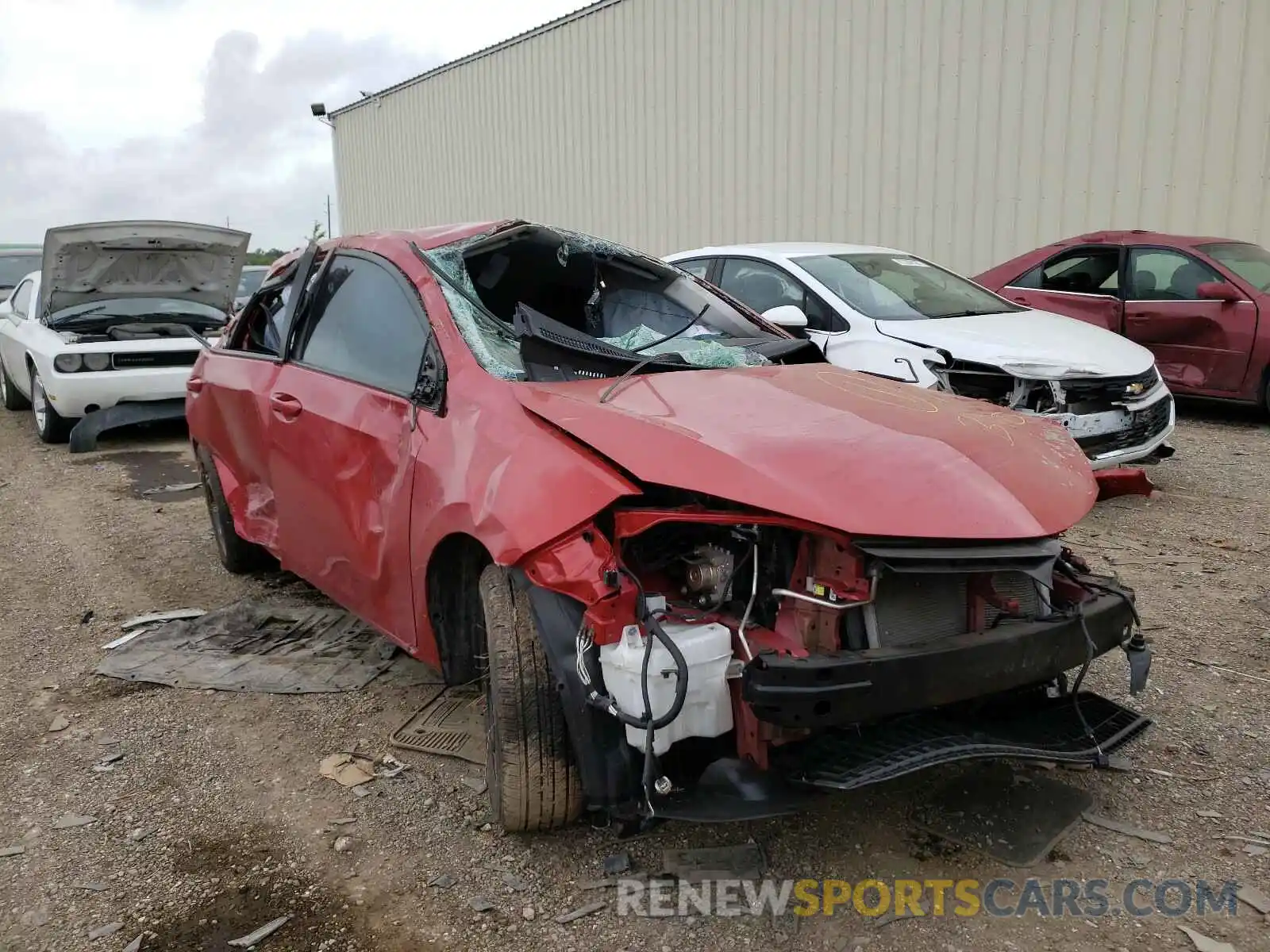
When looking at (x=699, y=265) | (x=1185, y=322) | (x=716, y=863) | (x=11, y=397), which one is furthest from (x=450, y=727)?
(x=11, y=397)

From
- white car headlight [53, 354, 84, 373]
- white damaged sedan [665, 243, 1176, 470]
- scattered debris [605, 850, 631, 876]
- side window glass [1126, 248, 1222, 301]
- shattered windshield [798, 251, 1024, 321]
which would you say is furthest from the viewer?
white car headlight [53, 354, 84, 373]

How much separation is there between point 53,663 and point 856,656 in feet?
10.8

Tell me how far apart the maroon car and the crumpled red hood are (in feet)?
19.4

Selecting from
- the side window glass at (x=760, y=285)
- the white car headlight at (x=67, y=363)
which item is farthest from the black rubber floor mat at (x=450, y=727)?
the white car headlight at (x=67, y=363)

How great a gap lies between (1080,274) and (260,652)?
24.7ft

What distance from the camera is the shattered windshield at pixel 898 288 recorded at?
20.6 feet

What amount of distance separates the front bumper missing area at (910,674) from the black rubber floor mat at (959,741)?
11 cm

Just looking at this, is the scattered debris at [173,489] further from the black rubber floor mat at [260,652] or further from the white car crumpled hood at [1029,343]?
→ the white car crumpled hood at [1029,343]

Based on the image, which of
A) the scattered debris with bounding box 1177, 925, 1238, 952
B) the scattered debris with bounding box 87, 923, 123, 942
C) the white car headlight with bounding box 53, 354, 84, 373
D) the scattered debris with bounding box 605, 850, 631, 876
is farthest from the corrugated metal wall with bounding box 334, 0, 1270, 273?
the scattered debris with bounding box 87, 923, 123, 942

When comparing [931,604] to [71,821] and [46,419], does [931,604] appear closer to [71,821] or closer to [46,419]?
[71,821]

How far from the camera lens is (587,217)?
49.3 feet

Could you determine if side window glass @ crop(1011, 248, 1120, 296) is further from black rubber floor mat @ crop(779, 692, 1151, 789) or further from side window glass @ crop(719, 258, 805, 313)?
black rubber floor mat @ crop(779, 692, 1151, 789)

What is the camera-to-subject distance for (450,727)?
3.26m

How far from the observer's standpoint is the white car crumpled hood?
5422mm
